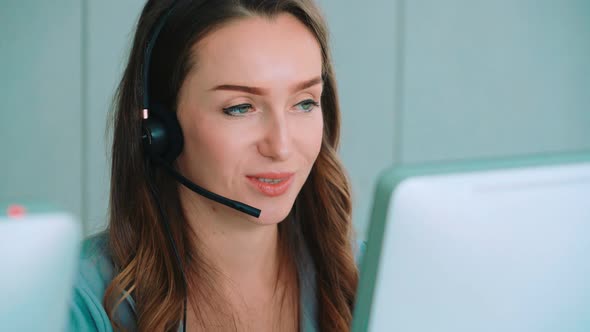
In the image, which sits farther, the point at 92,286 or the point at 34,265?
the point at 92,286

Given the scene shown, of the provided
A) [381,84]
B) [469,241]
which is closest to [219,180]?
[469,241]

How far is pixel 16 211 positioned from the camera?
1.86ft

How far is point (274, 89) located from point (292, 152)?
0.11 meters

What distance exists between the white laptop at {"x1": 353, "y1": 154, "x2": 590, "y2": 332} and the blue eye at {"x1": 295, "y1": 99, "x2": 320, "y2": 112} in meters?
0.69

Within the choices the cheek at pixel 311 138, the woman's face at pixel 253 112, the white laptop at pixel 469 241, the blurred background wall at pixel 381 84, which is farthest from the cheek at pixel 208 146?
the blurred background wall at pixel 381 84

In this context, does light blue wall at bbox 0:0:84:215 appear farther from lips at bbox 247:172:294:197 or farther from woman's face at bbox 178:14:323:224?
Result: lips at bbox 247:172:294:197

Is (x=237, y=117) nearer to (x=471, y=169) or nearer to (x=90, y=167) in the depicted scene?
(x=471, y=169)

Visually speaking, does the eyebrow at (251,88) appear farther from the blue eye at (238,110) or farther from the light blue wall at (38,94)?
the light blue wall at (38,94)

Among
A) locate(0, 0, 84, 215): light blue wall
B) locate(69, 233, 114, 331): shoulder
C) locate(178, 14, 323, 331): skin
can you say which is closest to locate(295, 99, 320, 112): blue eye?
locate(178, 14, 323, 331): skin

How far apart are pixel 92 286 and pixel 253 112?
1.30 feet

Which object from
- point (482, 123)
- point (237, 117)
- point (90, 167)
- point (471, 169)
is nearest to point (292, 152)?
point (237, 117)

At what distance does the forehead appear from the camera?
4.12 feet

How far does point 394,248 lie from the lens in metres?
0.62

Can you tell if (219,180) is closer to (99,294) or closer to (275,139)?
(275,139)
